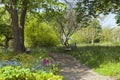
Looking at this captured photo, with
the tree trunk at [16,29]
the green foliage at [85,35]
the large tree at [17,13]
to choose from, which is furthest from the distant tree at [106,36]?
the tree trunk at [16,29]

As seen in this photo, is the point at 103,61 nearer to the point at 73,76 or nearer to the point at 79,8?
the point at 73,76

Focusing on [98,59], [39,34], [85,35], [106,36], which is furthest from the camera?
[106,36]

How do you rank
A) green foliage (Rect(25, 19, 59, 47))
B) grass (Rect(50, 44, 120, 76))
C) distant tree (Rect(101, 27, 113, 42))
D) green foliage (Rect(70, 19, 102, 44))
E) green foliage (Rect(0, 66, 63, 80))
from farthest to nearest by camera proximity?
distant tree (Rect(101, 27, 113, 42))
green foliage (Rect(70, 19, 102, 44))
green foliage (Rect(25, 19, 59, 47))
grass (Rect(50, 44, 120, 76))
green foliage (Rect(0, 66, 63, 80))

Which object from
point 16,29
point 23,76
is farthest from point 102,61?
point 23,76

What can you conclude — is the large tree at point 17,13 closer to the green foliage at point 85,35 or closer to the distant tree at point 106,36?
the green foliage at point 85,35

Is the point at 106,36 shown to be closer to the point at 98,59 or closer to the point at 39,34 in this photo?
the point at 39,34

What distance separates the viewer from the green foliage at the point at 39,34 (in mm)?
25891

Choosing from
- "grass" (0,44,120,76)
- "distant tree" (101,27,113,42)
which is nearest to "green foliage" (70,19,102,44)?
"distant tree" (101,27,113,42)

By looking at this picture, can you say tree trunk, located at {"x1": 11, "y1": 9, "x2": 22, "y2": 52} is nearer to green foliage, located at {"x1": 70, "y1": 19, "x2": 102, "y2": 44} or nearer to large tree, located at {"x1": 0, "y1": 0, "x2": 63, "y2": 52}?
large tree, located at {"x1": 0, "y1": 0, "x2": 63, "y2": 52}

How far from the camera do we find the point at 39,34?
84.6ft

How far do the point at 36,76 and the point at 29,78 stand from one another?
0.13 meters

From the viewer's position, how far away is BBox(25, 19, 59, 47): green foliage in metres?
25.9

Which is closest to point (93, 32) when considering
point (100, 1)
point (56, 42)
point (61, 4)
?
point (56, 42)

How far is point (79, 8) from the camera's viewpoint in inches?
744
